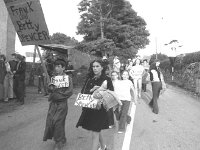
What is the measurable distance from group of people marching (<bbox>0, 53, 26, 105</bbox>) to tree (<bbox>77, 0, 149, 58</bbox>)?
22.4 meters

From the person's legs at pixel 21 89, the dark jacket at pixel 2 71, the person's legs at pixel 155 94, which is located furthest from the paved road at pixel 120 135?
the dark jacket at pixel 2 71

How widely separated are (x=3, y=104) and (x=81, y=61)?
37.6ft

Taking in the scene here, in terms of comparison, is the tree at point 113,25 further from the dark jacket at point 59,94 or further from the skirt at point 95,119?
the skirt at point 95,119

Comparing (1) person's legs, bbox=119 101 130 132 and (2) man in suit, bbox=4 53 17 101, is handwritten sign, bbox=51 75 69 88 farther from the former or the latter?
(2) man in suit, bbox=4 53 17 101

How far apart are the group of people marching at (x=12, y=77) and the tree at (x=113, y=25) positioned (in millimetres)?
22364

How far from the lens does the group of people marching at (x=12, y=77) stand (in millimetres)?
9266

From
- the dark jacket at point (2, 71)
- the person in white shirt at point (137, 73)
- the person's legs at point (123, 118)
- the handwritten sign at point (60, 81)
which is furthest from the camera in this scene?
the person in white shirt at point (137, 73)

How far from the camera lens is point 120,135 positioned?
566 cm

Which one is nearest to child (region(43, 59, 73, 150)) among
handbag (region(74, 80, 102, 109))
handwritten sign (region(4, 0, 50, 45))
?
handwritten sign (region(4, 0, 50, 45))

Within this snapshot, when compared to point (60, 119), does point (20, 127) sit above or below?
below

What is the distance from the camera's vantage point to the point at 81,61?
2025cm

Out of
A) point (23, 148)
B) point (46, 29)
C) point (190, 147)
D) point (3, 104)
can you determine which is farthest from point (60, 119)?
point (3, 104)

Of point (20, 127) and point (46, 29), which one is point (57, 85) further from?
point (20, 127)

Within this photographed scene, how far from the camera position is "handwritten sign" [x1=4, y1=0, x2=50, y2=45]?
4129 millimetres
